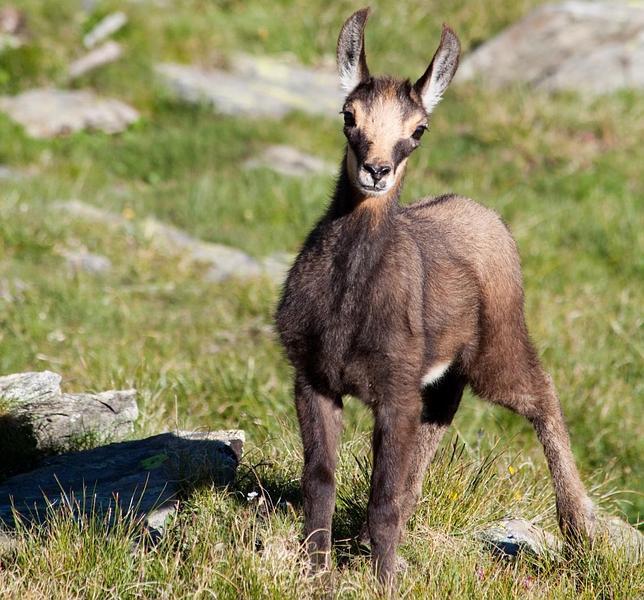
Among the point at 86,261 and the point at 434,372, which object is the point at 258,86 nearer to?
the point at 86,261

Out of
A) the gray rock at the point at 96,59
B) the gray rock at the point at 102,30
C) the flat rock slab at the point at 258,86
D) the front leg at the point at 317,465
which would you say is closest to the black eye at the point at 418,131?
the front leg at the point at 317,465

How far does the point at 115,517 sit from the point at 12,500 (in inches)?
17.9

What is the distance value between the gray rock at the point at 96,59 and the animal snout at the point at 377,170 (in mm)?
10448

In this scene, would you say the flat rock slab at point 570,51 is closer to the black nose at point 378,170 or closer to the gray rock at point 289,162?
the gray rock at point 289,162

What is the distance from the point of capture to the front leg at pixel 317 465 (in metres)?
4.62

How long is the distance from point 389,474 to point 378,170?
4.07 feet

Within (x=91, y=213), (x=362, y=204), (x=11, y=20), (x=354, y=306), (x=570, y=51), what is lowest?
(x=91, y=213)

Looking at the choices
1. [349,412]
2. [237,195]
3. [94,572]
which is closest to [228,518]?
[94,572]

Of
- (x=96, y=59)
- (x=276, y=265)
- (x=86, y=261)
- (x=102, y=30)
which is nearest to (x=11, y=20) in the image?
(x=102, y=30)

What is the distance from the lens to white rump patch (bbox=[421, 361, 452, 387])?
4.84 m

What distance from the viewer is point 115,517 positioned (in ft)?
15.7

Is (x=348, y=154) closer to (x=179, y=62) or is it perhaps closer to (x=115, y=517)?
(x=115, y=517)

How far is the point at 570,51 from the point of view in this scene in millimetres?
14906

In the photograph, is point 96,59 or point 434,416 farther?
point 96,59
